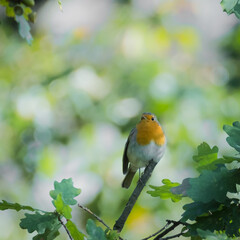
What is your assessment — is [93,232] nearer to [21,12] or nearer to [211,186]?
[211,186]

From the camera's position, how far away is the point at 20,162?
3834mm

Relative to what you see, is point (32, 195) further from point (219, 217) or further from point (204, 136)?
point (219, 217)

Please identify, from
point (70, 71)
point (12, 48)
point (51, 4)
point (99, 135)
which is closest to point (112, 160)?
point (99, 135)

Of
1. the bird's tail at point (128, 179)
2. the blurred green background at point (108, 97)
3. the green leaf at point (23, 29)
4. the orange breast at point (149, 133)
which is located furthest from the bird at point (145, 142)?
the green leaf at point (23, 29)

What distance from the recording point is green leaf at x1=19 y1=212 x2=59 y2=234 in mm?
859

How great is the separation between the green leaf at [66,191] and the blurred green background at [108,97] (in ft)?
6.92

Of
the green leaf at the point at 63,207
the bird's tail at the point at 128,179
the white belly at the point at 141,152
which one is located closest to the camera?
the green leaf at the point at 63,207

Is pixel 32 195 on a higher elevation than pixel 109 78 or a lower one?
lower

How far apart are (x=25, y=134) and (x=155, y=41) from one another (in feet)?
4.16

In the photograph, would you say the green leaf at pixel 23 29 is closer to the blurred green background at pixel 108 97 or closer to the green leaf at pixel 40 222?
the green leaf at pixel 40 222

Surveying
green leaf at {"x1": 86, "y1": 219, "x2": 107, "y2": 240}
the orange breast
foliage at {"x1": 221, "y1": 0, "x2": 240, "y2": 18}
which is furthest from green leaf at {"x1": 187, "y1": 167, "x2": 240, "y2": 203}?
the orange breast

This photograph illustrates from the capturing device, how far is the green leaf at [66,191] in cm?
87

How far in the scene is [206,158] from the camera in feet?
2.68

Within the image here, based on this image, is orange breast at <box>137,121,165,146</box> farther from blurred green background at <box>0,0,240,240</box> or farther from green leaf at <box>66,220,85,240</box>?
green leaf at <box>66,220,85,240</box>
